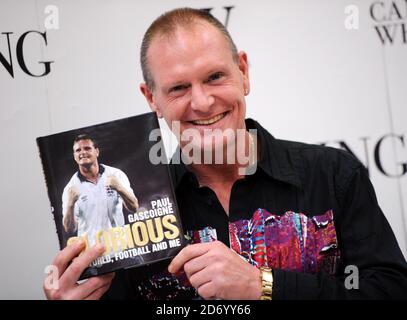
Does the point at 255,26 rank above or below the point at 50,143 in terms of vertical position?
above

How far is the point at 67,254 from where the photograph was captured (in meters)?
1.08

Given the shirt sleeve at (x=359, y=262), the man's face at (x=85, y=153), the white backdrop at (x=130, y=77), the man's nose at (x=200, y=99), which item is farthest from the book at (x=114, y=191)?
the white backdrop at (x=130, y=77)

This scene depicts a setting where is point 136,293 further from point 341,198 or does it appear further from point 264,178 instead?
point 341,198

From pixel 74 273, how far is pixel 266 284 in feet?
1.44

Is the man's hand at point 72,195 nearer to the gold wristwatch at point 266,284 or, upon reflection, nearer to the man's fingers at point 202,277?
the man's fingers at point 202,277

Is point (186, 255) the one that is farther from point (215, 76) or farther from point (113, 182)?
point (215, 76)

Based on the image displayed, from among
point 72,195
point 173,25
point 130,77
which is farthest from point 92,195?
point 130,77

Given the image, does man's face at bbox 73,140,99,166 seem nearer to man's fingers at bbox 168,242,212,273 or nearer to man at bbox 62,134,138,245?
man at bbox 62,134,138,245

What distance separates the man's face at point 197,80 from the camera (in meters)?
1.18

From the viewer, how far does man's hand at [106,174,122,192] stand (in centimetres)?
111

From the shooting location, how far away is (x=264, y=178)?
1.31m

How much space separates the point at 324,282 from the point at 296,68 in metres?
0.77
